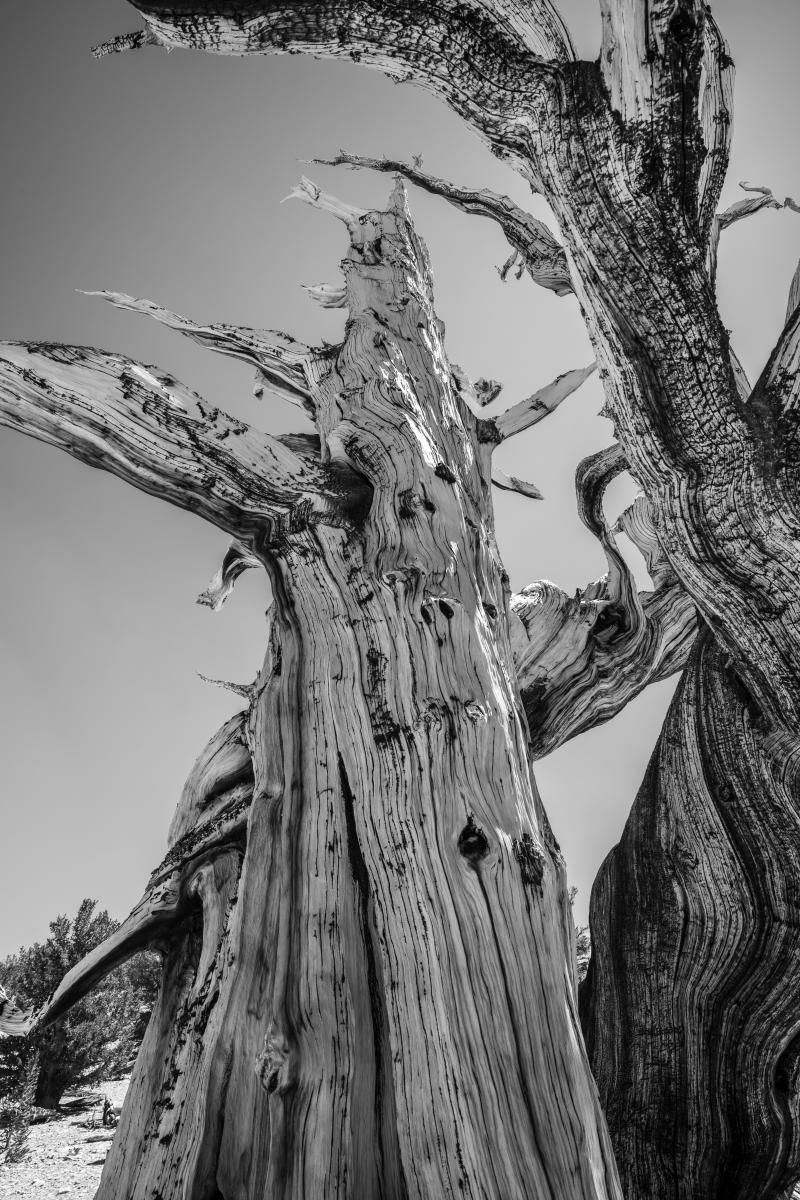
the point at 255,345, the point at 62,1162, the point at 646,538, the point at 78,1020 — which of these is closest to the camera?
the point at 255,345

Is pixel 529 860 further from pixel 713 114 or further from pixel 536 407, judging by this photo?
pixel 536 407

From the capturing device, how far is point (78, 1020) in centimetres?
786

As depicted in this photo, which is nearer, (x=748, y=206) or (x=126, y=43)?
(x=126, y=43)

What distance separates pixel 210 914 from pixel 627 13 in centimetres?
218

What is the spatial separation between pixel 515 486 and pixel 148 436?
1.60m

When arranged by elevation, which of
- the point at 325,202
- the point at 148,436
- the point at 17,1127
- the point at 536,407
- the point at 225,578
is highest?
the point at 325,202

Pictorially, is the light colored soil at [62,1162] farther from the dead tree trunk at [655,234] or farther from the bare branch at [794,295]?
the bare branch at [794,295]

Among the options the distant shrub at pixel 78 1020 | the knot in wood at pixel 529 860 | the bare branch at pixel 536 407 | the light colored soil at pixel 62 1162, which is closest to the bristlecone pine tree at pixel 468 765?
the knot in wood at pixel 529 860

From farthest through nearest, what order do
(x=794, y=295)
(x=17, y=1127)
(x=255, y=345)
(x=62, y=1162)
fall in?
(x=17, y=1127)
(x=62, y=1162)
(x=255, y=345)
(x=794, y=295)

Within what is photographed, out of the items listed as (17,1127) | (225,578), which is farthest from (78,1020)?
(225,578)

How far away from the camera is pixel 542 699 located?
2328mm

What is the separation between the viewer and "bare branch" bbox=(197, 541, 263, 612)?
2658 mm

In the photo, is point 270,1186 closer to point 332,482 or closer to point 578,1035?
point 578,1035

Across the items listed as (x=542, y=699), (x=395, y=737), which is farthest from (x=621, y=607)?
(x=395, y=737)
